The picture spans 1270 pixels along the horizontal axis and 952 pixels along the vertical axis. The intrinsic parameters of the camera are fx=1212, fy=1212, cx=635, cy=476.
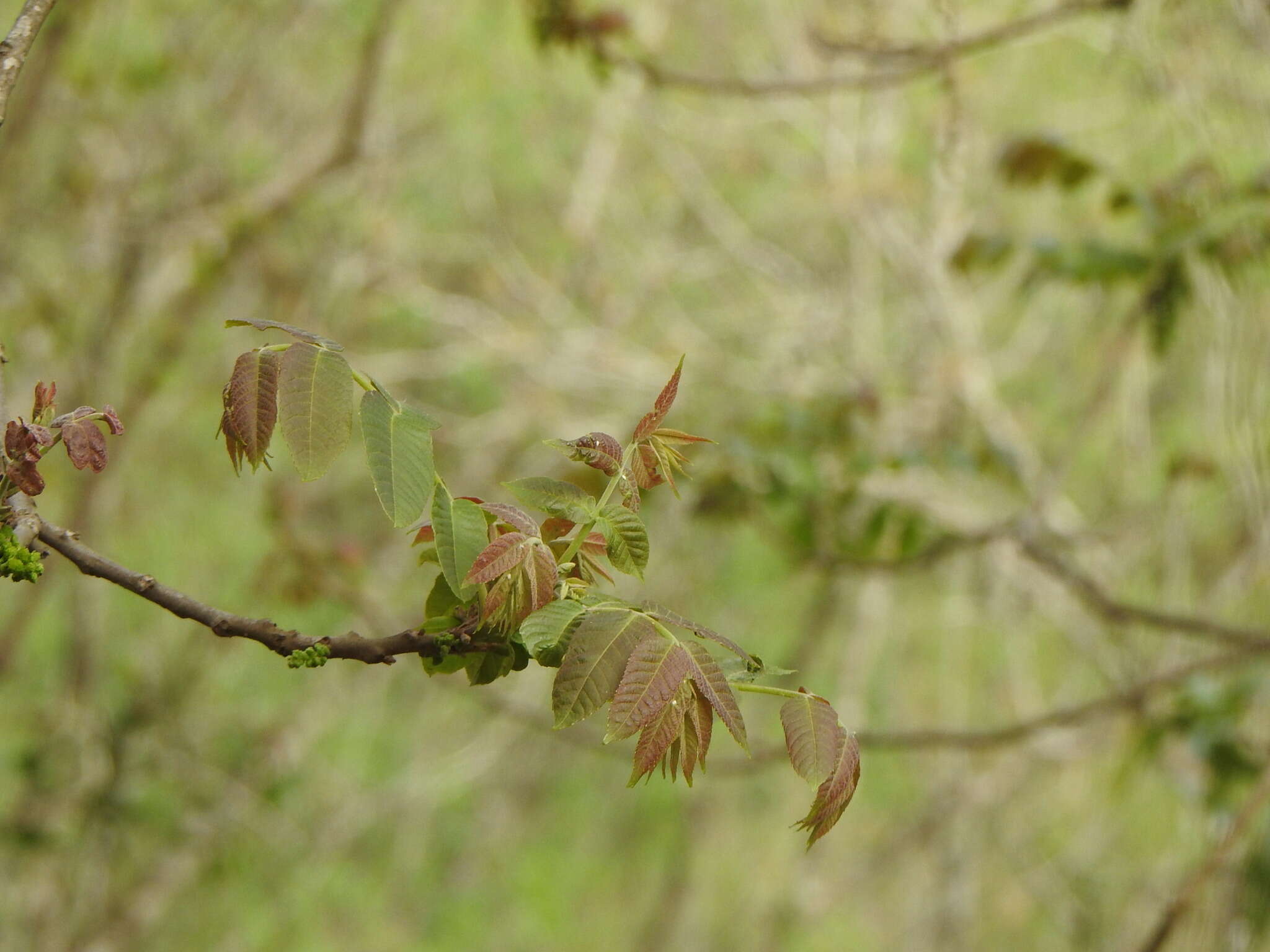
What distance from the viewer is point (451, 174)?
7117 millimetres

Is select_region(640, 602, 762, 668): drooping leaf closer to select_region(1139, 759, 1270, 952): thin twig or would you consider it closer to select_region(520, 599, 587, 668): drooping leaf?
select_region(520, 599, 587, 668): drooping leaf

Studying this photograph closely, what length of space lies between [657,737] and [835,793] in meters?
0.14

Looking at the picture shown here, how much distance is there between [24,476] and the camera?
0.86 meters

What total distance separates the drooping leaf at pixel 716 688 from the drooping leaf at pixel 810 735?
0.13 feet

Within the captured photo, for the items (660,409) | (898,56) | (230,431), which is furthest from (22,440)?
(898,56)

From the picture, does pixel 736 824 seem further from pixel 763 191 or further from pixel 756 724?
pixel 763 191

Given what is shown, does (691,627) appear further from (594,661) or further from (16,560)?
(16,560)

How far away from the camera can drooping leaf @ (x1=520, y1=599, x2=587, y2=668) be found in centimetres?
84

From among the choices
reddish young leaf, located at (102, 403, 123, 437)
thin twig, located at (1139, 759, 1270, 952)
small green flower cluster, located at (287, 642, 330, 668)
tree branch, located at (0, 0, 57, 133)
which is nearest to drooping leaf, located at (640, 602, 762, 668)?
small green flower cluster, located at (287, 642, 330, 668)

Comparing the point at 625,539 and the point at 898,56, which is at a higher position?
the point at 898,56

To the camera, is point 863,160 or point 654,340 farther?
point 654,340

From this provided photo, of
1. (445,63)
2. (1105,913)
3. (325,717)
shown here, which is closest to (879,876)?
(1105,913)

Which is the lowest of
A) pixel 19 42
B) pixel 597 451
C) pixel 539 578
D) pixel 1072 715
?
pixel 1072 715

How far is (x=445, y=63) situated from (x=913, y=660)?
4860 millimetres
